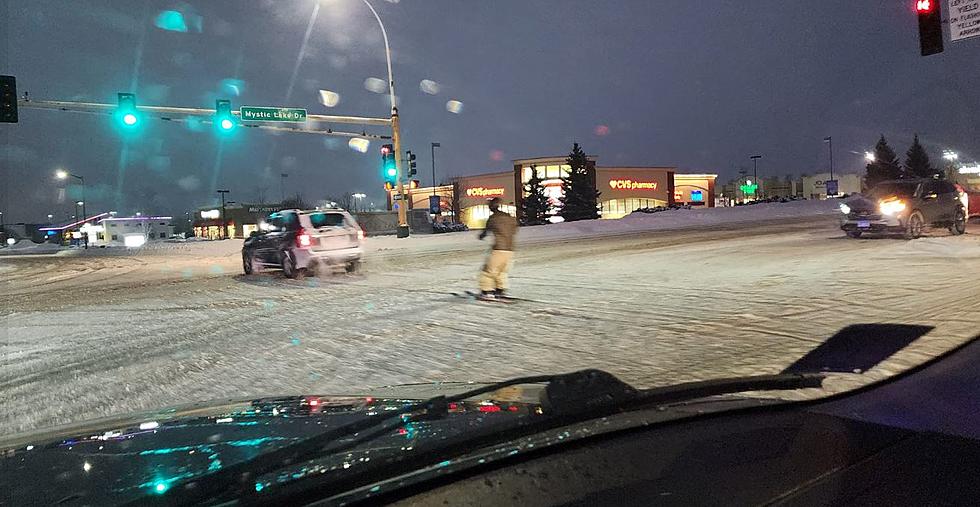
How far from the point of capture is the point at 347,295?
12.2m

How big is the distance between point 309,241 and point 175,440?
12960 mm

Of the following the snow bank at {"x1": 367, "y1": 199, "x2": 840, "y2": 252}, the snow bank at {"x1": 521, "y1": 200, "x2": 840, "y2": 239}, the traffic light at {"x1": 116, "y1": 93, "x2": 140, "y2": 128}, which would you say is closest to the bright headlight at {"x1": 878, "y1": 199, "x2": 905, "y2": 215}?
the snow bank at {"x1": 367, "y1": 199, "x2": 840, "y2": 252}

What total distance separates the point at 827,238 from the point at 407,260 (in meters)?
13.2

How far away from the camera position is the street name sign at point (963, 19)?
43.2 feet

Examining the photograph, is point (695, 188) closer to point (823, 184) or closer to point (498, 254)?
point (823, 184)

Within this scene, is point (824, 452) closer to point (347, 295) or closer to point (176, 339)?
point (176, 339)

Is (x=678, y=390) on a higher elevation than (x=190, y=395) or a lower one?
higher

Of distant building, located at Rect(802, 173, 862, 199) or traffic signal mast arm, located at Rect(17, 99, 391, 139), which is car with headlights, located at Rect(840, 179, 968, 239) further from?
distant building, located at Rect(802, 173, 862, 199)

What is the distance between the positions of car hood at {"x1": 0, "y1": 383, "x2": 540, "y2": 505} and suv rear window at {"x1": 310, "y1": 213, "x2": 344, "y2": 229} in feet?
40.5

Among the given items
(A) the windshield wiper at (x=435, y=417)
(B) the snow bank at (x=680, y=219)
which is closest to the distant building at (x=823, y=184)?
(B) the snow bank at (x=680, y=219)

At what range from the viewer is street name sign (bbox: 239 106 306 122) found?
2867cm

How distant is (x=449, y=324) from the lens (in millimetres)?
8797

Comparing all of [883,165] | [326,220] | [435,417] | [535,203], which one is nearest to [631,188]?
[535,203]

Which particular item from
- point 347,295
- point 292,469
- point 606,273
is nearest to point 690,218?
point 606,273
